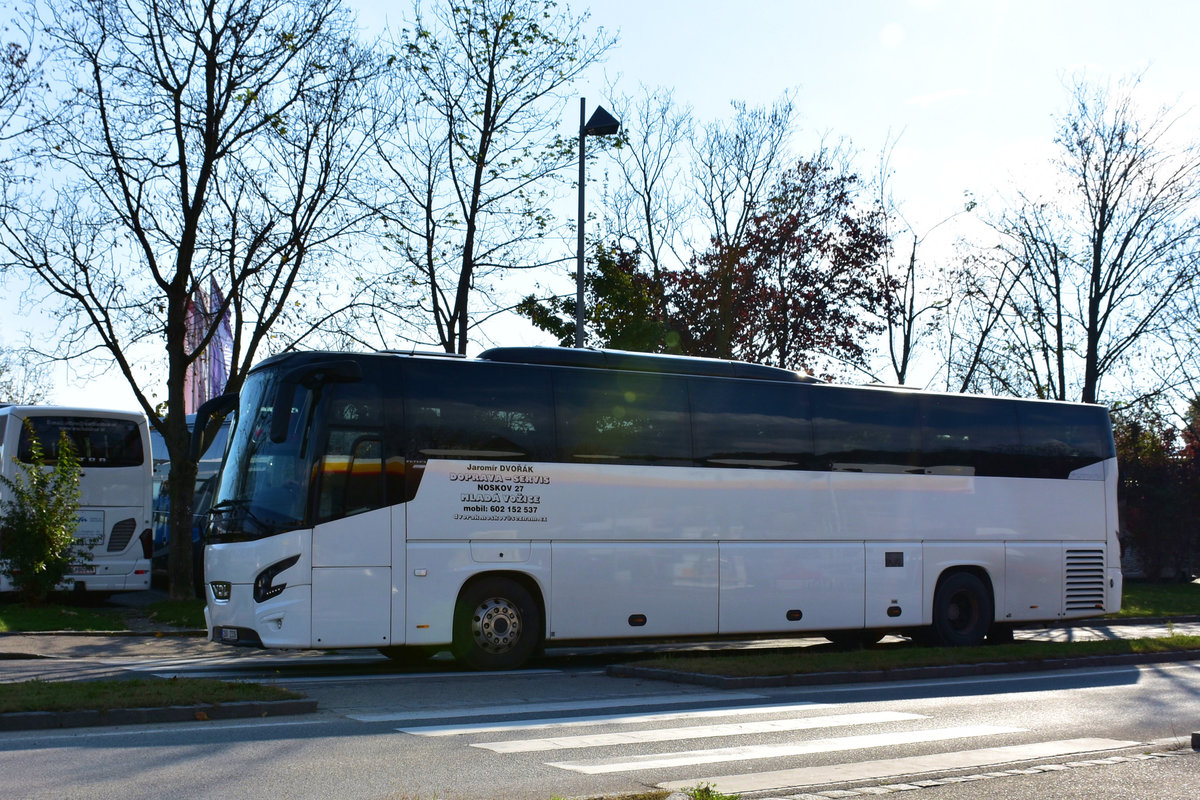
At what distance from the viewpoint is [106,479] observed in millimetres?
24062

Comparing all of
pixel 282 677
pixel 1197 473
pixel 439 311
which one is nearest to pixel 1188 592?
pixel 1197 473

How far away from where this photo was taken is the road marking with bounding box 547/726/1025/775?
798 cm

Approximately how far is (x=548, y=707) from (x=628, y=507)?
4.47 m

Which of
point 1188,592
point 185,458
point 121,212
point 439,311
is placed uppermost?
point 121,212

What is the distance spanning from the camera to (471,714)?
1037 centimetres

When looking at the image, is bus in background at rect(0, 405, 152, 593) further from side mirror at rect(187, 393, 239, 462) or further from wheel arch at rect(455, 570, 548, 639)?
wheel arch at rect(455, 570, 548, 639)

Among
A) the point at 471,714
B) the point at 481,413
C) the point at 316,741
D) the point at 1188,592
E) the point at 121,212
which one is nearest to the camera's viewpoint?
the point at 316,741

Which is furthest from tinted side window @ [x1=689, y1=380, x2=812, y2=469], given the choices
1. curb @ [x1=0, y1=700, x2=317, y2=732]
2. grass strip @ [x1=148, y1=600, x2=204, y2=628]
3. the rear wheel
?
grass strip @ [x1=148, y1=600, x2=204, y2=628]

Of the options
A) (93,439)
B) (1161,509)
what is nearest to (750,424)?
(93,439)

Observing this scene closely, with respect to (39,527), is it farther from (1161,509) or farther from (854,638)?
(1161,509)

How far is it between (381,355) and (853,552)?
7158 millimetres

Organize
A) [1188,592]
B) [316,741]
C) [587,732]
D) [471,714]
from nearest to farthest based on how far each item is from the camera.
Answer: [316,741] → [587,732] → [471,714] → [1188,592]

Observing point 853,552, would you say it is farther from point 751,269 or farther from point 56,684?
point 751,269

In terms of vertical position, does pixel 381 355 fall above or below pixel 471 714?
above
